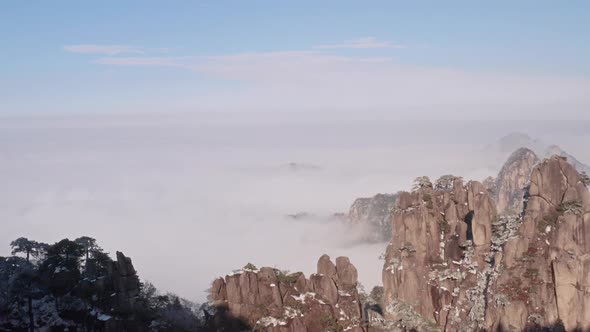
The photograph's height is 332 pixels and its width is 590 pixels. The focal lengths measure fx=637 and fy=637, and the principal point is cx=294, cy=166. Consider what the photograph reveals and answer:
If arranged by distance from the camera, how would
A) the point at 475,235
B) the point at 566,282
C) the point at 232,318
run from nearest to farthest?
1. the point at 566,282
2. the point at 232,318
3. the point at 475,235

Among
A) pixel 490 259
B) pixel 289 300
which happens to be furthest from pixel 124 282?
pixel 490 259

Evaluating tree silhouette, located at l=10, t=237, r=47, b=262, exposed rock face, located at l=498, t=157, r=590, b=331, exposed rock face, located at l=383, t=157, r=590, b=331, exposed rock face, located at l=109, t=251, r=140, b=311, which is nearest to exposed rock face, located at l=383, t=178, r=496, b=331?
exposed rock face, located at l=383, t=157, r=590, b=331

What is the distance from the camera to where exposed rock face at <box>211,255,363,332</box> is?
8000 cm

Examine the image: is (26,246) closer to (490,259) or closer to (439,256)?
(439,256)

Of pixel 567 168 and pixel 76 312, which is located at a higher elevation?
pixel 567 168

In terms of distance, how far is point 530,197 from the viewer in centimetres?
8412

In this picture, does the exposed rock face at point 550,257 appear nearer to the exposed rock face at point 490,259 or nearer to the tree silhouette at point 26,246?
the exposed rock face at point 490,259

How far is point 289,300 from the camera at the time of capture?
82.9 m

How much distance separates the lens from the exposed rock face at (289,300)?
262 ft

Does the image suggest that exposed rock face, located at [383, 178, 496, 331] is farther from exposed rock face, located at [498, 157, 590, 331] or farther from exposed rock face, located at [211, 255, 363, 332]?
exposed rock face, located at [211, 255, 363, 332]

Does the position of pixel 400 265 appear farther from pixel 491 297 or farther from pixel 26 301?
pixel 26 301

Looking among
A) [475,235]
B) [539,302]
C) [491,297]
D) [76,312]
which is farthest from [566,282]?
[76,312]

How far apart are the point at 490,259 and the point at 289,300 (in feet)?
90.3

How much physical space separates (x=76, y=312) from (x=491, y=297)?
53.6m
